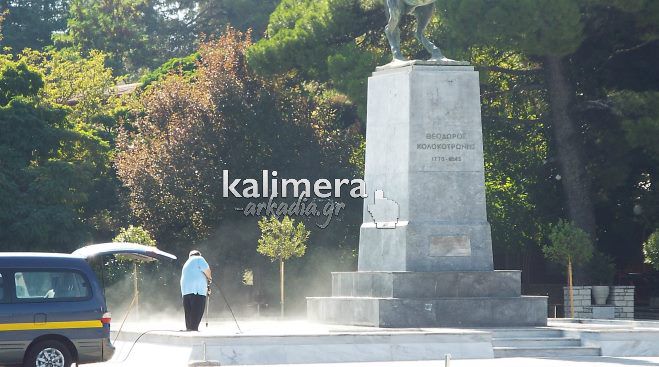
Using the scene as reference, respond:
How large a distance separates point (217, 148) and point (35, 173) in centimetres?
614

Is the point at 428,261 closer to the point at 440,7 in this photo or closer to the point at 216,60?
the point at 440,7

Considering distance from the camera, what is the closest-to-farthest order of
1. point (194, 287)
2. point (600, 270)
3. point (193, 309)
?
point (194, 287)
point (193, 309)
point (600, 270)

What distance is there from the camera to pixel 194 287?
82.5 feet

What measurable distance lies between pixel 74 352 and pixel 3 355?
1.07 m

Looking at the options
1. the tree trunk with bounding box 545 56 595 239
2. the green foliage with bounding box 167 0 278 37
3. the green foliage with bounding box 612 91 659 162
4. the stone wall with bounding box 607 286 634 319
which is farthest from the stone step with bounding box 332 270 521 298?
the green foliage with bounding box 167 0 278 37

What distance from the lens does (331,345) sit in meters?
23.8

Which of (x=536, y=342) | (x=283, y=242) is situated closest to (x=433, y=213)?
(x=536, y=342)

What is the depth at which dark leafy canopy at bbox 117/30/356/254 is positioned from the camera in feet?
152

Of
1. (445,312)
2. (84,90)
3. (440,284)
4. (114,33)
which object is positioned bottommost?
(445,312)

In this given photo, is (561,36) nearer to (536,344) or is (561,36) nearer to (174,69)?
(536,344)

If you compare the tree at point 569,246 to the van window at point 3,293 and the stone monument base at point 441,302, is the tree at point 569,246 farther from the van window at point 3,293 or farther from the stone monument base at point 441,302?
the van window at point 3,293

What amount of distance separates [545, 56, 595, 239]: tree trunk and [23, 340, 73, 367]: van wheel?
81.8 ft

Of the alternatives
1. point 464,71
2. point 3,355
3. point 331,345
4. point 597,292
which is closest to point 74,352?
point 3,355

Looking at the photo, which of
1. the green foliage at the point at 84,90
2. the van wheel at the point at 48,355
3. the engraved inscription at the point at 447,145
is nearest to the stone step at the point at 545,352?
the engraved inscription at the point at 447,145
